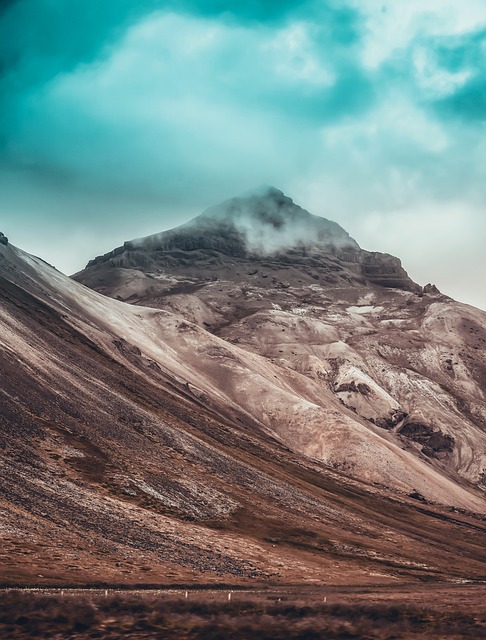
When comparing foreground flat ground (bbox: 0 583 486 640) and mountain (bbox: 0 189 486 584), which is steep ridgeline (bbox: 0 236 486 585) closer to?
mountain (bbox: 0 189 486 584)

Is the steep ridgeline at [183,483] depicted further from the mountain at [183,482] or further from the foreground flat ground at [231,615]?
the foreground flat ground at [231,615]

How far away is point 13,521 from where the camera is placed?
215ft

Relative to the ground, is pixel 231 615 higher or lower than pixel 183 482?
higher

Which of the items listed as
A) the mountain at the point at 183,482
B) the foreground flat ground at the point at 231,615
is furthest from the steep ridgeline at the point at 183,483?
the foreground flat ground at the point at 231,615

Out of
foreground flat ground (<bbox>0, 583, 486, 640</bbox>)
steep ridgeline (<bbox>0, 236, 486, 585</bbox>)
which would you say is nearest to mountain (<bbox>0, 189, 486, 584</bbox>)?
steep ridgeline (<bbox>0, 236, 486, 585</bbox>)

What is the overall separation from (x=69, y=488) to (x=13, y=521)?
47.0ft

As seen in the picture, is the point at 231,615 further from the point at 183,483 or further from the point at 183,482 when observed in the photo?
the point at 183,482

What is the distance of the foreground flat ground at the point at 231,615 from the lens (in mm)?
38719

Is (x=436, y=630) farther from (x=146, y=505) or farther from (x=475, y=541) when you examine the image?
(x=475, y=541)

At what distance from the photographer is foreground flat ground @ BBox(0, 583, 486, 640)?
38.7m

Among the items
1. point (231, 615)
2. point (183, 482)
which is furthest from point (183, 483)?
point (231, 615)

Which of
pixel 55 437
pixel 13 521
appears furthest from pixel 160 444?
pixel 13 521

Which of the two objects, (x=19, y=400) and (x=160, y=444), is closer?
(x=19, y=400)

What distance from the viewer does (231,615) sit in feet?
149
